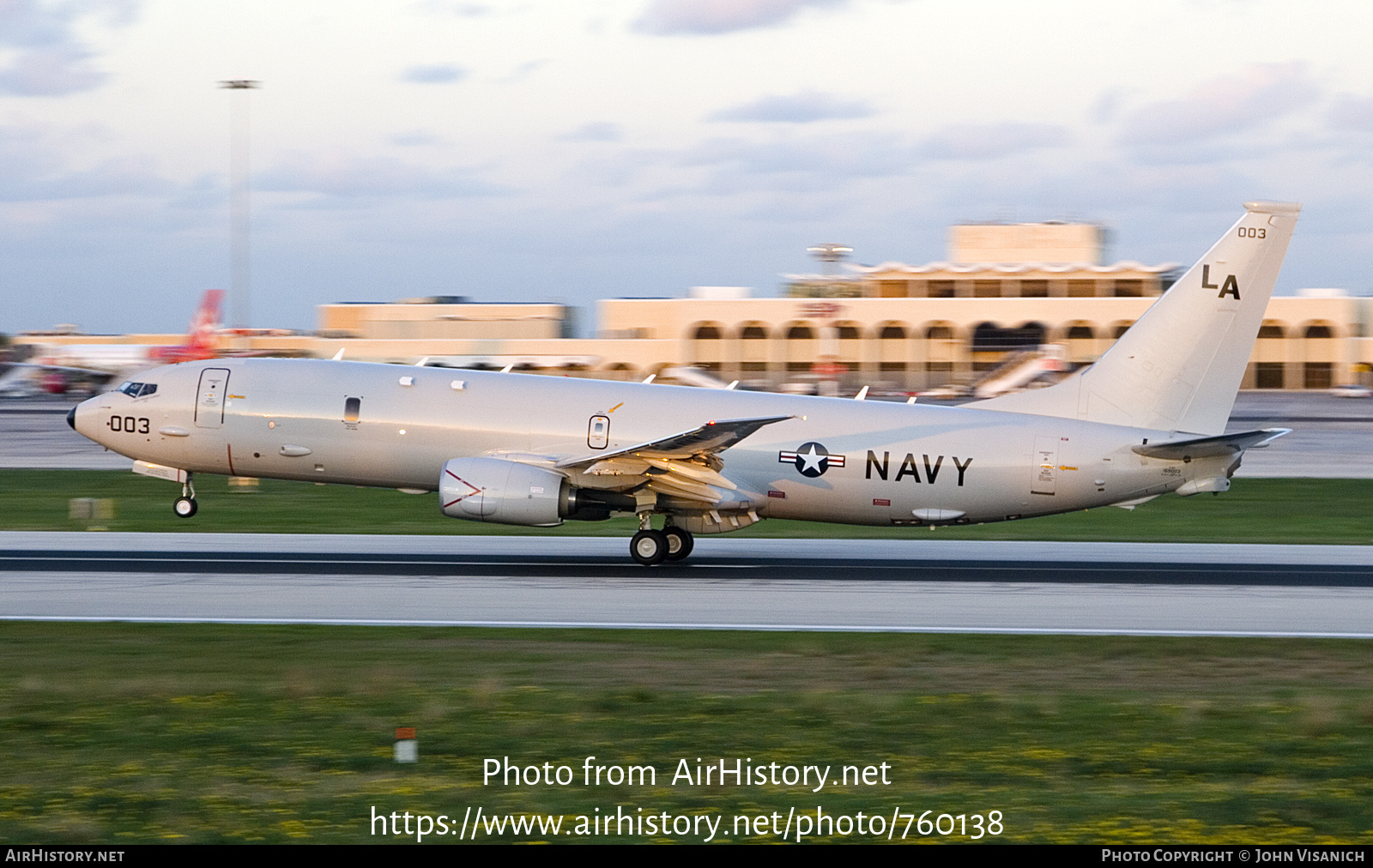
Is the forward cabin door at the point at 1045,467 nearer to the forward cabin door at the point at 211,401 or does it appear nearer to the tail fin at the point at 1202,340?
the tail fin at the point at 1202,340

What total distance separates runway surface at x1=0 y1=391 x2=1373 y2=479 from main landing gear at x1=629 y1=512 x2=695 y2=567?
2960 centimetres

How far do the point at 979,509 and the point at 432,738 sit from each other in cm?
1656

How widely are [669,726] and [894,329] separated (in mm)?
112709

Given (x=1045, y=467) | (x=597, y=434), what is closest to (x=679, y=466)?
(x=597, y=434)

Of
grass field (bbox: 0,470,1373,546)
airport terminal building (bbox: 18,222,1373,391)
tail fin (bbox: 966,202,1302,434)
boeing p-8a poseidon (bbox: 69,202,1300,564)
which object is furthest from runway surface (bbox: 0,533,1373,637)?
airport terminal building (bbox: 18,222,1373,391)

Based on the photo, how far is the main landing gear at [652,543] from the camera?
2752 cm

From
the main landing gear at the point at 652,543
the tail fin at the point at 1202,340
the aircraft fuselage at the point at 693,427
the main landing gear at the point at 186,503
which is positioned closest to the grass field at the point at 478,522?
the main landing gear at the point at 186,503

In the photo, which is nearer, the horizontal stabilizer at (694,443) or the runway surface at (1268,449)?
the horizontal stabilizer at (694,443)

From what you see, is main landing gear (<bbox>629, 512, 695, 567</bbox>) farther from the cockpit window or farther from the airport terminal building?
the airport terminal building

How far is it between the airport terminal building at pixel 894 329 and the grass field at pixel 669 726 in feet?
315

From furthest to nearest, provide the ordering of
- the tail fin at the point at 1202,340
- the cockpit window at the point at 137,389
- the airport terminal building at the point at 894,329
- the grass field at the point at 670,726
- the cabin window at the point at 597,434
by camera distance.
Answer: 1. the airport terminal building at the point at 894,329
2. the cockpit window at the point at 137,389
3. the cabin window at the point at 597,434
4. the tail fin at the point at 1202,340
5. the grass field at the point at 670,726

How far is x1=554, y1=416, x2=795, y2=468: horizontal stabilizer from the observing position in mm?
25531

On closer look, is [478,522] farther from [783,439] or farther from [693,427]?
[783,439]

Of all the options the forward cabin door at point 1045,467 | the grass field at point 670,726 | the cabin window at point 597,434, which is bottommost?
the grass field at point 670,726
